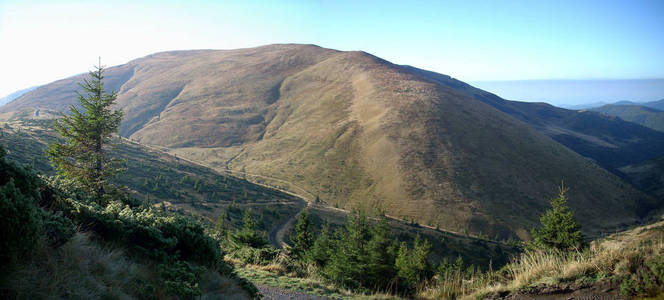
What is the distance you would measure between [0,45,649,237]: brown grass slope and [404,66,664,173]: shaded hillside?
6755 centimetres

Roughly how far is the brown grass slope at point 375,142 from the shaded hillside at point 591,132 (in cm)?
6755

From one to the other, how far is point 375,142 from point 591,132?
14928 centimetres

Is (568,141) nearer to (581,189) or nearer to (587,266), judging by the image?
(581,189)

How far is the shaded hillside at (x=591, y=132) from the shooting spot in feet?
448

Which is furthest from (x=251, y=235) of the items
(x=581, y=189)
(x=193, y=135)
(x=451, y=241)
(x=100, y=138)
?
(x=193, y=135)

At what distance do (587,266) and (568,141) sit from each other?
167 m

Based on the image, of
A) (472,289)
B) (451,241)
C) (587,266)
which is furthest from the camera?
(451,241)

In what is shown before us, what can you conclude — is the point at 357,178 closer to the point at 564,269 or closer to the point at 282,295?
the point at 282,295

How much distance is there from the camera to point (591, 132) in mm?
164500

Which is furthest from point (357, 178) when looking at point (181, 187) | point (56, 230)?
point (56, 230)

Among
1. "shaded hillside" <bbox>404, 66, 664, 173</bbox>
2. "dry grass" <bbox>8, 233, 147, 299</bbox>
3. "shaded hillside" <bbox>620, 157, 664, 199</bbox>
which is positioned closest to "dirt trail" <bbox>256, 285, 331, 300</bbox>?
"dry grass" <bbox>8, 233, 147, 299</bbox>

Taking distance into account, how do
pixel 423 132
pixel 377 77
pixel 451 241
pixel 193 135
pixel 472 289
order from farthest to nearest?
pixel 377 77, pixel 193 135, pixel 423 132, pixel 451 241, pixel 472 289

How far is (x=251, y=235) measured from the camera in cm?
1517

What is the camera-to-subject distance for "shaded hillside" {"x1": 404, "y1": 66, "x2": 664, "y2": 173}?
13662 centimetres
